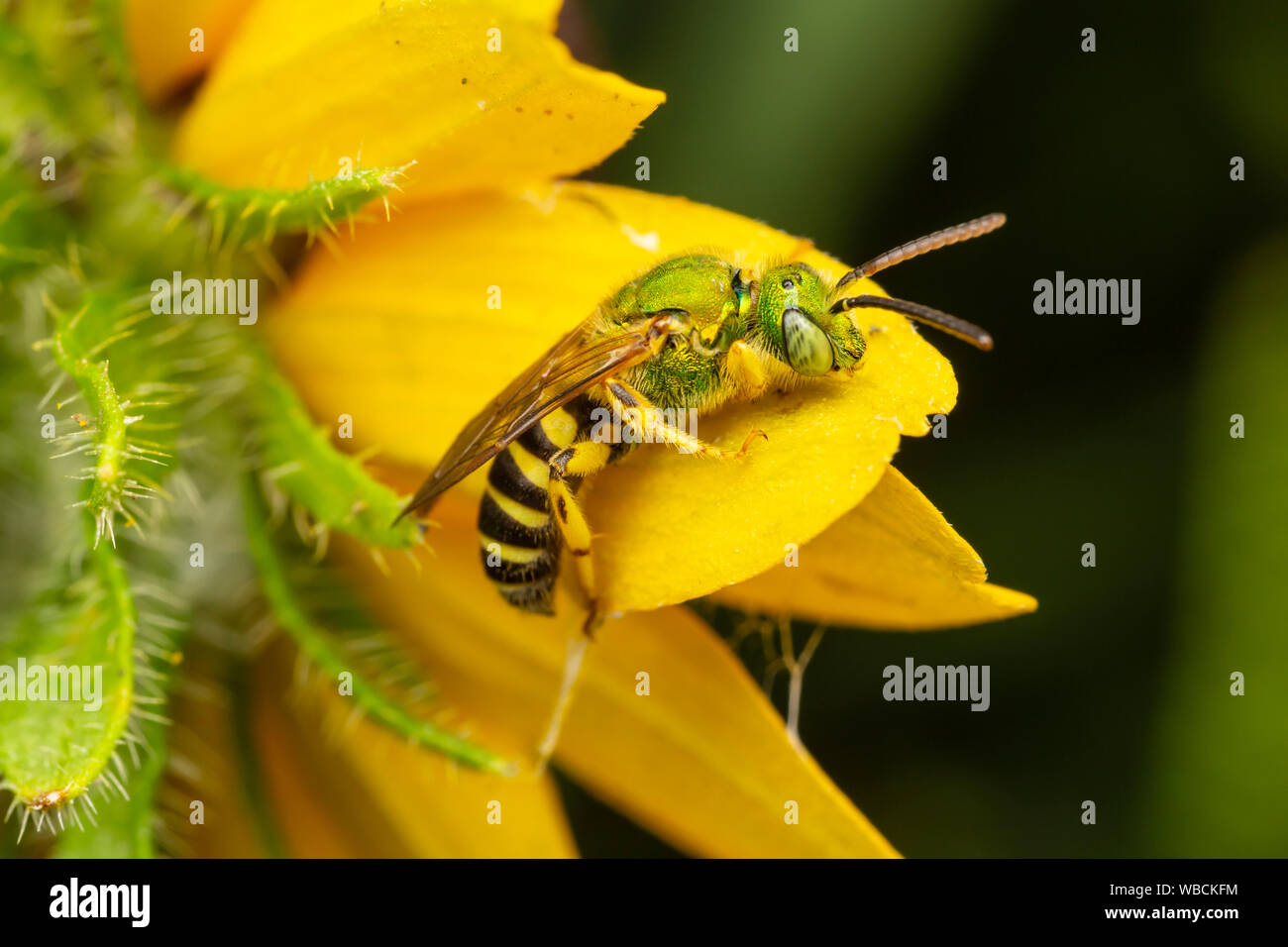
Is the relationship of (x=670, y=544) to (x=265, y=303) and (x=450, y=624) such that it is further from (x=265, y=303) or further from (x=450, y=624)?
(x=265, y=303)

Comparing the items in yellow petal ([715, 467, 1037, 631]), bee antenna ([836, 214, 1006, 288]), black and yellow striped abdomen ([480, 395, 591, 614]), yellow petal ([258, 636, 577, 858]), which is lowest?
yellow petal ([258, 636, 577, 858])

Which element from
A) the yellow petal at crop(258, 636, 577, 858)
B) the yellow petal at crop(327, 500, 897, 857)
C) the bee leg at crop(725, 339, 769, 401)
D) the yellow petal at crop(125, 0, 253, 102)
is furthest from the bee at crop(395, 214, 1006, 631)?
the yellow petal at crop(125, 0, 253, 102)

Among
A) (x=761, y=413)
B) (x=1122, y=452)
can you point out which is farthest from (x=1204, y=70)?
(x=761, y=413)

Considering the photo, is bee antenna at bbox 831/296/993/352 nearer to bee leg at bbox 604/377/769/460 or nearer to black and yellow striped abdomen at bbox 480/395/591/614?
bee leg at bbox 604/377/769/460

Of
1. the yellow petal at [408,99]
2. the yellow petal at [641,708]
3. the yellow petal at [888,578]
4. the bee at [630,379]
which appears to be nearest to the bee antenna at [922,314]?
the bee at [630,379]

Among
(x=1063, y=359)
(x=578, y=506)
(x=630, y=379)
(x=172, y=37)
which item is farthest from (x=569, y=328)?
(x=1063, y=359)

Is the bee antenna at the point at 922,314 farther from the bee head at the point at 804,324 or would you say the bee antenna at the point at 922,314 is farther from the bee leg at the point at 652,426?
the bee leg at the point at 652,426
